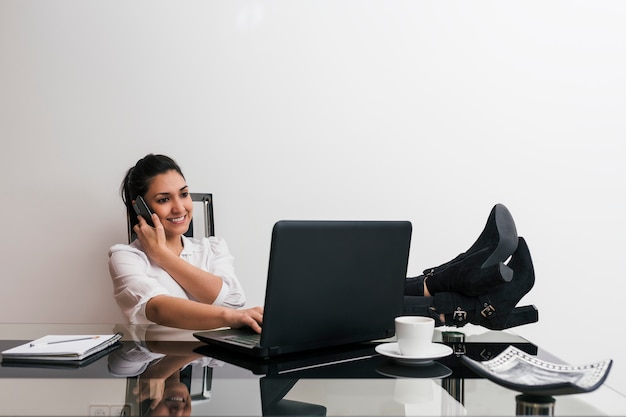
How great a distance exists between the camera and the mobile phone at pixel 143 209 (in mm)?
2680

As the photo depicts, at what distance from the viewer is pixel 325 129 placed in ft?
11.1

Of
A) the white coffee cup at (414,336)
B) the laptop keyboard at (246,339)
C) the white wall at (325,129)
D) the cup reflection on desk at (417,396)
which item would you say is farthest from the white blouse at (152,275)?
the cup reflection on desk at (417,396)

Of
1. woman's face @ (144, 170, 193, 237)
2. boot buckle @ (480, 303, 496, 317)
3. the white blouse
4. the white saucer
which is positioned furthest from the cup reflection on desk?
woman's face @ (144, 170, 193, 237)

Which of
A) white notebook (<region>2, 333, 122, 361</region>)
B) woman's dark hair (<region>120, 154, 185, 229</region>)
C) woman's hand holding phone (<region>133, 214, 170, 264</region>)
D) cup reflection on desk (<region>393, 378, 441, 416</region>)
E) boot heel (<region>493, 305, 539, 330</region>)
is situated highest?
woman's dark hair (<region>120, 154, 185, 229</region>)

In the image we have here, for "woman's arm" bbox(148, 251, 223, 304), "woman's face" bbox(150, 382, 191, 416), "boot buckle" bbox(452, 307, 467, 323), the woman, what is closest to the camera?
"woman's face" bbox(150, 382, 191, 416)

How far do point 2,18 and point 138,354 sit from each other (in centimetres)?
249

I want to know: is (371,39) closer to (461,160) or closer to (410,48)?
(410,48)

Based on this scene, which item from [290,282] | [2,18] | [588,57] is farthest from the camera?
[588,57]

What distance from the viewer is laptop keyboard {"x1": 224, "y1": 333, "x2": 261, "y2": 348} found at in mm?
1438

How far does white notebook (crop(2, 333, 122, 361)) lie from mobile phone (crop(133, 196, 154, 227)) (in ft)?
3.75

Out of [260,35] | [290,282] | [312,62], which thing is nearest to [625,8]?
[312,62]

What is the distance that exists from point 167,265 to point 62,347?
3.65 ft

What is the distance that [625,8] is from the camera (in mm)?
3500

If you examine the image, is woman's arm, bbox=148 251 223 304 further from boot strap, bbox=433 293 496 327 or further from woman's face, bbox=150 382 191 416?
woman's face, bbox=150 382 191 416
